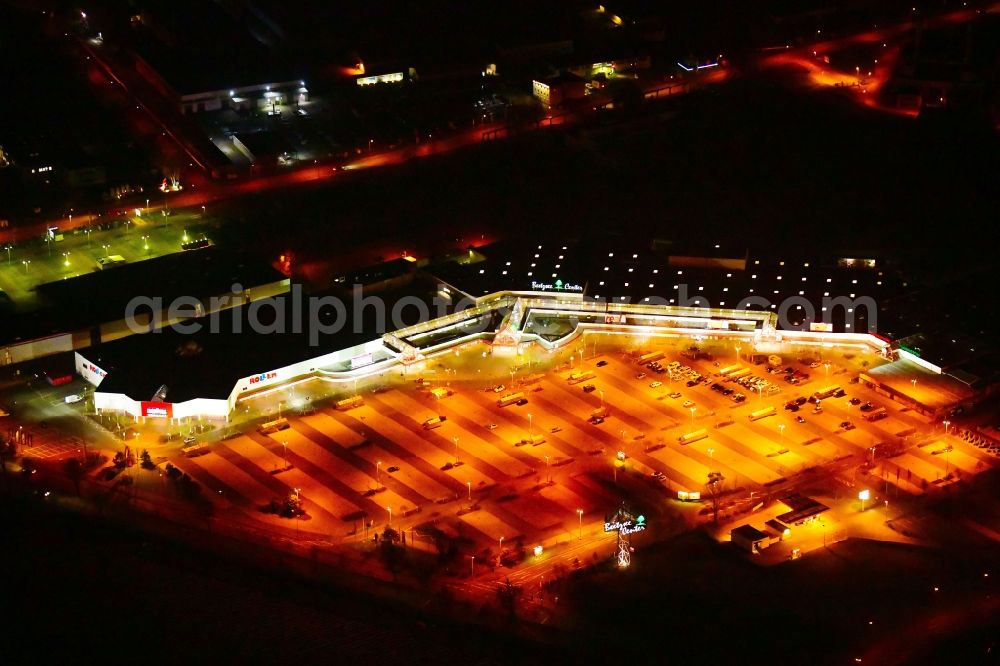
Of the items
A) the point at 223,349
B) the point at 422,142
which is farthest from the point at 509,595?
the point at 422,142

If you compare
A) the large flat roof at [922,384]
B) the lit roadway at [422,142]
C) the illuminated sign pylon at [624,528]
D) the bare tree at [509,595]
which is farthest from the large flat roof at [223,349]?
the large flat roof at [922,384]

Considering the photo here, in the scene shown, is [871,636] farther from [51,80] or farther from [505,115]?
→ [51,80]

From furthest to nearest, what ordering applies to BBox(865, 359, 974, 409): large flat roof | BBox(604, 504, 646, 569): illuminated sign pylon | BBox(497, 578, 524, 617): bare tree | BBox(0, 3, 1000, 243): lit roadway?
BBox(0, 3, 1000, 243): lit roadway
BBox(865, 359, 974, 409): large flat roof
BBox(604, 504, 646, 569): illuminated sign pylon
BBox(497, 578, 524, 617): bare tree

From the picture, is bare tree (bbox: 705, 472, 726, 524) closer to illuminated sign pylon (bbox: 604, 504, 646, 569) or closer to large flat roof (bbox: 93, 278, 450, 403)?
illuminated sign pylon (bbox: 604, 504, 646, 569)

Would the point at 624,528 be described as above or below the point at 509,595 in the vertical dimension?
above

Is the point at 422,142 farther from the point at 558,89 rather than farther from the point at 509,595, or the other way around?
the point at 509,595

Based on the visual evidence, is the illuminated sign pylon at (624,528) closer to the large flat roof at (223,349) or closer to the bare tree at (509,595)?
the bare tree at (509,595)

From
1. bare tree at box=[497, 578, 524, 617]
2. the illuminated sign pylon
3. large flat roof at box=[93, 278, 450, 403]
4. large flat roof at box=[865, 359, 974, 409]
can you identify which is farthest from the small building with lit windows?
bare tree at box=[497, 578, 524, 617]

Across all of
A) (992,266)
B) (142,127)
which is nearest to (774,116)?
(992,266)
